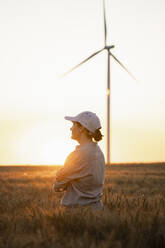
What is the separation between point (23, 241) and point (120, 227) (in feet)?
3.04

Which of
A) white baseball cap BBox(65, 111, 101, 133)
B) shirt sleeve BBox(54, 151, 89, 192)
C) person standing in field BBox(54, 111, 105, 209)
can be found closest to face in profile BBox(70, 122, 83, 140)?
person standing in field BBox(54, 111, 105, 209)

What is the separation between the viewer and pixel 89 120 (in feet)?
17.5

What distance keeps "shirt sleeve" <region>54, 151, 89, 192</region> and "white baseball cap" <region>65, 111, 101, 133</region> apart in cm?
39

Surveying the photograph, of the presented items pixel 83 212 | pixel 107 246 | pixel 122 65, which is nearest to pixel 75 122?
pixel 83 212

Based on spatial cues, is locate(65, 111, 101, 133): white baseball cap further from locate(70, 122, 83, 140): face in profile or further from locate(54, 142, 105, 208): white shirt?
locate(54, 142, 105, 208): white shirt

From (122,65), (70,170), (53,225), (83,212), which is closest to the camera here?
(53,225)

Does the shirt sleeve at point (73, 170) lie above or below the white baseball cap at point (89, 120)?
below

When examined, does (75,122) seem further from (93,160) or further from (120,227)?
(120,227)

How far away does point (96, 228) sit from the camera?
3691mm

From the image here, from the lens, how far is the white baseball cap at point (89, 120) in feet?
A: 17.5

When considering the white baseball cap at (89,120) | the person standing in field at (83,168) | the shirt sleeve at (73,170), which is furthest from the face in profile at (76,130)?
the shirt sleeve at (73,170)

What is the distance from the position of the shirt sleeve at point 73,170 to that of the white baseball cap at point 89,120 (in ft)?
1.29

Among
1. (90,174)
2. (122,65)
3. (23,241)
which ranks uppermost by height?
(122,65)

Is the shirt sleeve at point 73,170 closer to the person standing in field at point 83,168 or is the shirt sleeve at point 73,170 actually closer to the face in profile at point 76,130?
the person standing in field at point 83,168
